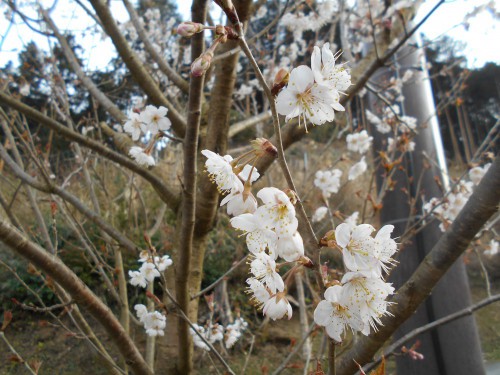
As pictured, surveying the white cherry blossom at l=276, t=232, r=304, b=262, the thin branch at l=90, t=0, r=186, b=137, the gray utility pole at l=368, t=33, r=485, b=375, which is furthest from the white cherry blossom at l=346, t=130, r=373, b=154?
the white cherry blossom at l=276, t=232, r=304, b=262

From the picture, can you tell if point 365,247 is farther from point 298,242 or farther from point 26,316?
point 26,316

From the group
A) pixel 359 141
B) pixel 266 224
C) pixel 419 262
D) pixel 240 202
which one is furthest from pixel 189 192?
pixel 359 141

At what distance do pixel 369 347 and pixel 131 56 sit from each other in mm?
1510

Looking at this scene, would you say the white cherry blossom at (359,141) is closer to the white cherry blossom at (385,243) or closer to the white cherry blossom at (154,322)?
the white cherry blossom at (154,322)

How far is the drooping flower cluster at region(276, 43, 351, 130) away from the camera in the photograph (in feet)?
2.65

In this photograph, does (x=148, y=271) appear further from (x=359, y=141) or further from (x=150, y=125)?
(x=359, y=141)

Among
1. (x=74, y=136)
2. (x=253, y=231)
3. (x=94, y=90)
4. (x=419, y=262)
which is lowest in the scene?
(x=419, y=262)

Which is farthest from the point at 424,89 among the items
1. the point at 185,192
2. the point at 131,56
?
→ the point at 185,192

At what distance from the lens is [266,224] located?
77cm

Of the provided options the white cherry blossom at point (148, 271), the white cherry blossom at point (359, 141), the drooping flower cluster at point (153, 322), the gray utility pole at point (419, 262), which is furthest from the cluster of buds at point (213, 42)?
the white cherry blossom at point (359, 141)

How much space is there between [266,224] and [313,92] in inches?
11.6

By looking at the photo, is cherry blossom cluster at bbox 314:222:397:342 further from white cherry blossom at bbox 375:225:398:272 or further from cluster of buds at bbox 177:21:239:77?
cluster of buds at bbox 177:21:239:77

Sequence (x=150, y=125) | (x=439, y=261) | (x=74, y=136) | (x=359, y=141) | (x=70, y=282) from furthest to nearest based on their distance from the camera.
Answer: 1. (x=359, y=141)
2. (x=150, y=125)
3. (x=74, y=136)
4. (x=70, y=282)
5. (x=439, y=261)

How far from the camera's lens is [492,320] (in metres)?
4.00
